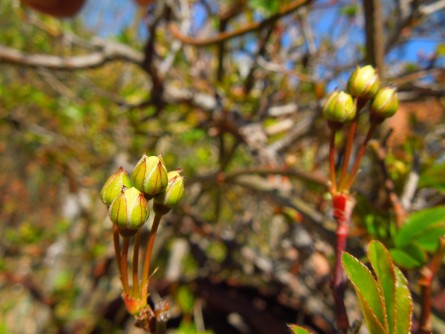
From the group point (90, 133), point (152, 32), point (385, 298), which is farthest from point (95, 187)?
point (385, 298)

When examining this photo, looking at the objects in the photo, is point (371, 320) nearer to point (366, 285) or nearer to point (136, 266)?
point (366, 285)

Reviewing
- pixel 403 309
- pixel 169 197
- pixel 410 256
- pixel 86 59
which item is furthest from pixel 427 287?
pixel 86 59

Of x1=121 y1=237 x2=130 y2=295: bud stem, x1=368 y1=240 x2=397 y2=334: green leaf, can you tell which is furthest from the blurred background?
x1=121 y1=237 x2=130 y2=295: bud stem

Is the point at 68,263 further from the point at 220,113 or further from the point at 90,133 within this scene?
the point at 220,113

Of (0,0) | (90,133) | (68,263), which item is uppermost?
(0,0)

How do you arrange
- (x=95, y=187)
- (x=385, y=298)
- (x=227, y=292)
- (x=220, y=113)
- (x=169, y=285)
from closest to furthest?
(x=385, y=298)
(x=227, y=292)
(x=169, y=285)
(x=220, y=113)
(x=95, y=187)

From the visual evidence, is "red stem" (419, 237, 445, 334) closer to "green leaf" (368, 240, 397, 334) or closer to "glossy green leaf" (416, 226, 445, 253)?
"glossy green leaf" (416, 226, 445, 253)

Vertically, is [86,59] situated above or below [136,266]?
above
